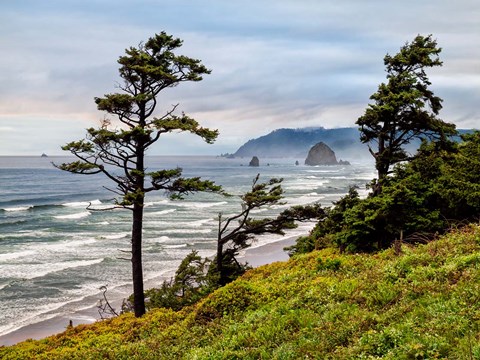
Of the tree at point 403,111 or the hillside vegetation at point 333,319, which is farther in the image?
the tree at point 403,111

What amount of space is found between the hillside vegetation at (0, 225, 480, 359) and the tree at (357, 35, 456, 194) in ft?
26.8

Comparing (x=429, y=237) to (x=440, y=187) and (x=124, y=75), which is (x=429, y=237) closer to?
(x=440, y=187)

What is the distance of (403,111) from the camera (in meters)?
19.9

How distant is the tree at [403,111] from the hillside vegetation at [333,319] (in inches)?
322

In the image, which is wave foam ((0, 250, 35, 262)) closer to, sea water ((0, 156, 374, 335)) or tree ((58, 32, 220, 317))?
sea water ((0, 156, 374, 335))

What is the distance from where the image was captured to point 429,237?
1588 centimetres

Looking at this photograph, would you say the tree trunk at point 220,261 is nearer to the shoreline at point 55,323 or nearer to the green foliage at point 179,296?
the green foliage at point 179,296

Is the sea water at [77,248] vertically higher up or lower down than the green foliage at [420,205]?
lower down

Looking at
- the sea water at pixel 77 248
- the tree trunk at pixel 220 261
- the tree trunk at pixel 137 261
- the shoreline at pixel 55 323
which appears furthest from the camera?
the sea water at pixel 77 248

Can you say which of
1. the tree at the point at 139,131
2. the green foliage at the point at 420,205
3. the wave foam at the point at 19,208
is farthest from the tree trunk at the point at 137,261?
the wave foam at the point at 19,208

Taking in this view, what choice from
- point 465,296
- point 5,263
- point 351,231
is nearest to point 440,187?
point 351,231

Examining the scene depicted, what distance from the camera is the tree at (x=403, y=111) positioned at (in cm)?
1962

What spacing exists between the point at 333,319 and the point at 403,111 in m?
14.4

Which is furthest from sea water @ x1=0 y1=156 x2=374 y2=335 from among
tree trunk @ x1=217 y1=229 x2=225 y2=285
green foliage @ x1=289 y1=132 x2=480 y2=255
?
green foliage @ x1=289 y1=132 x2=480 y2=255
